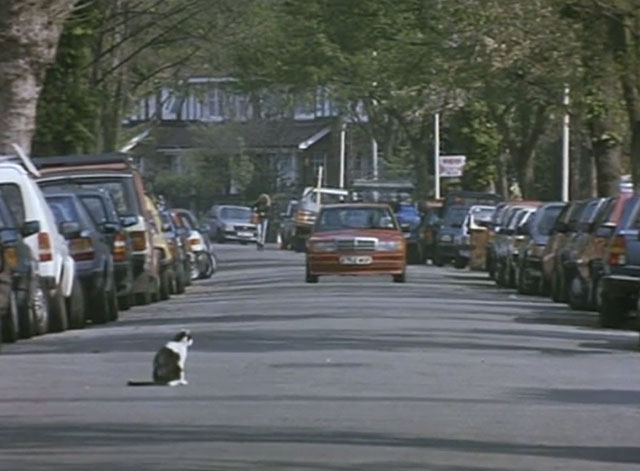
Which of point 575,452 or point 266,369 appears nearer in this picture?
point 575,452

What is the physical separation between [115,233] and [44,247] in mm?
4933

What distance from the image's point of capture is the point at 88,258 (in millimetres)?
25625

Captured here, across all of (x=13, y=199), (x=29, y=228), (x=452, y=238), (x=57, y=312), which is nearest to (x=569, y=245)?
(x=57, y=312)

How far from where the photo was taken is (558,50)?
38250mm

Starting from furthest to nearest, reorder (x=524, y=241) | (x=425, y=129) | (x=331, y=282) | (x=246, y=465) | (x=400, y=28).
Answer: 1. (x=425, y=129)
2. (x=400, y=28)
3. (x=331, y=282)
4. (x=524, y=241)
5. (x=246, y=465)

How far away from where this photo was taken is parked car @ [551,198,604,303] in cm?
3017

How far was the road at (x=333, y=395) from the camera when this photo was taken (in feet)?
40.1

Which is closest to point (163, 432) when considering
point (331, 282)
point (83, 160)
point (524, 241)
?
point (83, 160)

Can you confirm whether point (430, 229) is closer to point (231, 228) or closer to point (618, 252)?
point (231, 228)

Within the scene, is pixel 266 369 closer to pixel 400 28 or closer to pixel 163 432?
pixel 163 432

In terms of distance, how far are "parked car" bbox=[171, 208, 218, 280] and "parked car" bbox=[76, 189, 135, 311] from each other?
13.7m

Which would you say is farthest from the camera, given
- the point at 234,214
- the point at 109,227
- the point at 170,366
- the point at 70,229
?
the point at 234,214

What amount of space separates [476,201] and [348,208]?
16.8 metres

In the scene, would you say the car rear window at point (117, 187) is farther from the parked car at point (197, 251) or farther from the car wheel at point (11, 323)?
the parked car at point (197, 251)
